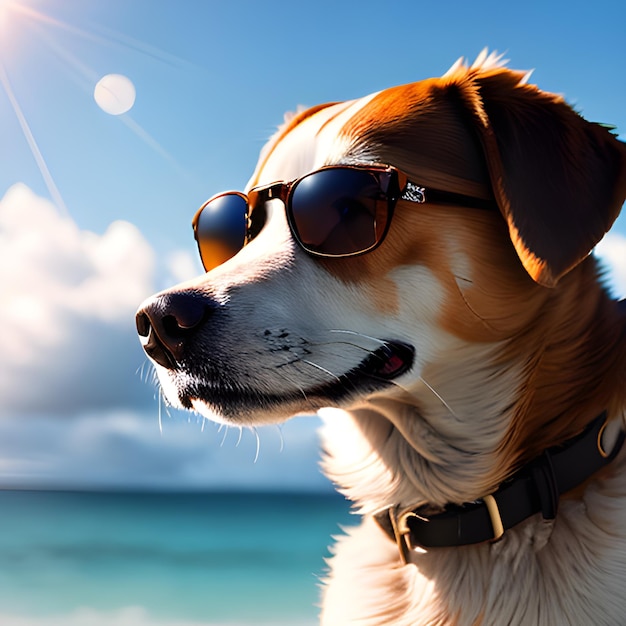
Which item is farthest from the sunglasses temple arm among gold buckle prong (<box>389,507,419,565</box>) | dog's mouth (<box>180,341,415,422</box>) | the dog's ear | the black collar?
gold buckle prong (<box>389,507,419,565</box>)

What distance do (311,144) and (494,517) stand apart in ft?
4.25

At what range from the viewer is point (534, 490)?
2002 mm

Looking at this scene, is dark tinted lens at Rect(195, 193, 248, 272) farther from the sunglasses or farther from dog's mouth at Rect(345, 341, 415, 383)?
dog's mouth at Rect(345, 341, 415, 383)

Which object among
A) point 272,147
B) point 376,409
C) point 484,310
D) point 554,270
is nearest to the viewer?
point 554,270

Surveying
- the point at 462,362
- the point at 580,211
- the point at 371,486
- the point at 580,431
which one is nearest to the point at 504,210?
the point at 580,211

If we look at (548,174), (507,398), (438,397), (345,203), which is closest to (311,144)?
(345,203)

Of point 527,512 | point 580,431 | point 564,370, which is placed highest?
point 564,370

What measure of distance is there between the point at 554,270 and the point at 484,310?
0.80 feet

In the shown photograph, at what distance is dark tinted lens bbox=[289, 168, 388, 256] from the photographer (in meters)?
2.11

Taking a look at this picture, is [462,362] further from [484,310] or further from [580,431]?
[580,431]

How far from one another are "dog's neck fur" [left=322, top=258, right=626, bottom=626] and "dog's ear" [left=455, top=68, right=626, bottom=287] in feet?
0.73

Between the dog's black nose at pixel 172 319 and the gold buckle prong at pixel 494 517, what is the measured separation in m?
0.95

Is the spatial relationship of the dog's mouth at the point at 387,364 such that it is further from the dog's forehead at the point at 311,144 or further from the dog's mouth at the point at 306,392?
the dog's forehead at the point at 311,144

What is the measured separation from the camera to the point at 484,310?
2.08 meters
